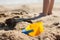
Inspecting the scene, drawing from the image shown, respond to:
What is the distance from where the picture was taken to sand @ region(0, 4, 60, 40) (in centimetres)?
254

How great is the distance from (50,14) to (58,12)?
32 cm

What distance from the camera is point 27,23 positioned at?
10.8ft

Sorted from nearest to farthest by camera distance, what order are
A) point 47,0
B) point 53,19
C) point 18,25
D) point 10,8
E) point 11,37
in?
1. point 11,37
2. point 18,25
3. point 53,19
4. point 47,0
5. point 10,8

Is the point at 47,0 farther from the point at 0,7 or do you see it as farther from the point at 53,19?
the point at 0,7

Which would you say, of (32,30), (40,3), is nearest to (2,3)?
(40,3)

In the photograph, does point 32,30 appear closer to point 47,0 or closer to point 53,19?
point 53,19

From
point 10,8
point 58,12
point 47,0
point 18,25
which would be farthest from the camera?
point 10,8

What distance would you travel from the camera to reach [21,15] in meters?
3.97

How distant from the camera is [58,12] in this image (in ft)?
14.0

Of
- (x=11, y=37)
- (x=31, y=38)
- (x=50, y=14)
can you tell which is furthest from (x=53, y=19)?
(x=11, y=37)

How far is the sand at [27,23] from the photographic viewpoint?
8.33ft

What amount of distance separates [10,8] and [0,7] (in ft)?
0.84

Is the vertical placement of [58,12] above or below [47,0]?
below

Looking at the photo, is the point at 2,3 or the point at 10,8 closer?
the point at 10,8
